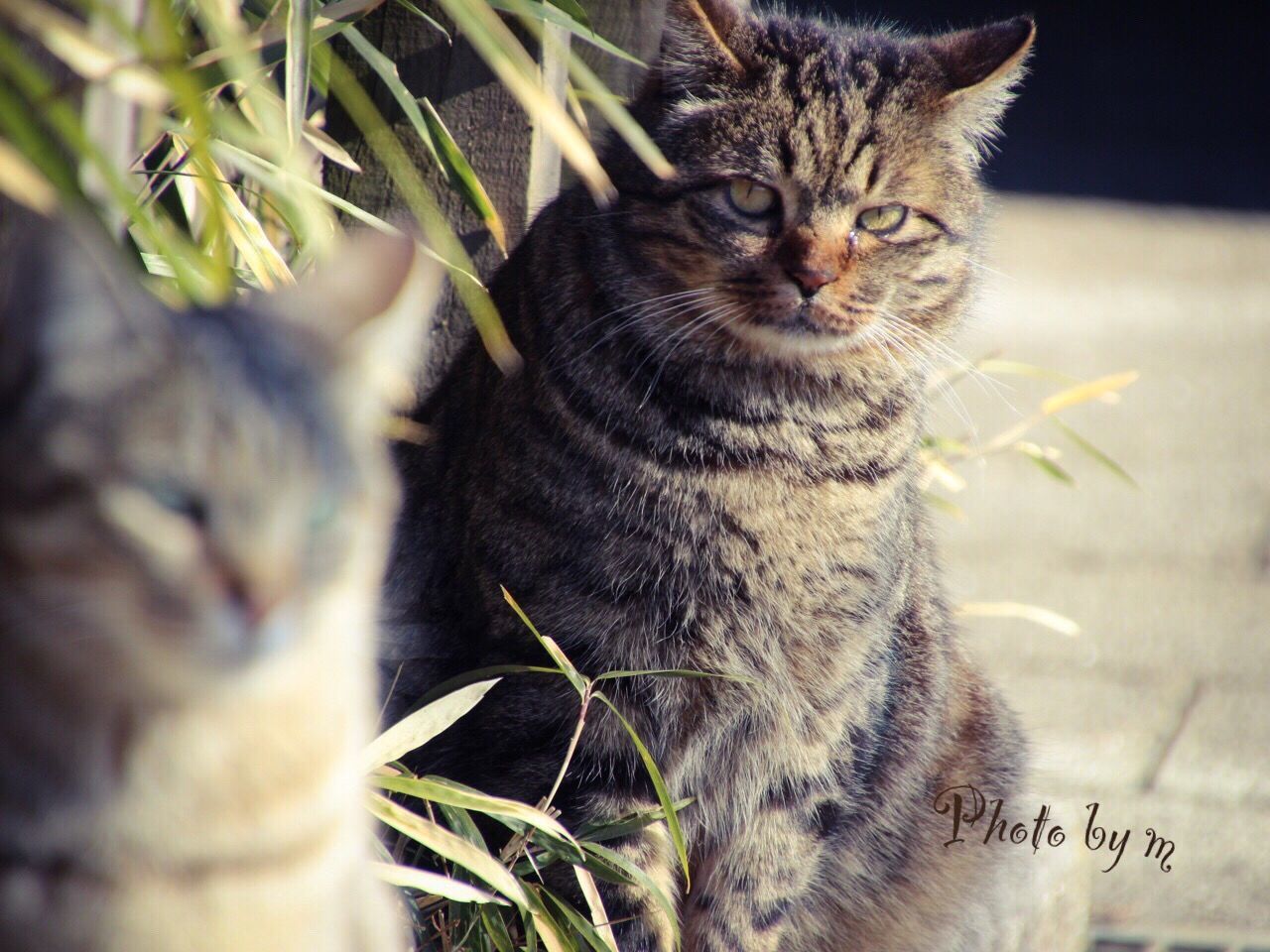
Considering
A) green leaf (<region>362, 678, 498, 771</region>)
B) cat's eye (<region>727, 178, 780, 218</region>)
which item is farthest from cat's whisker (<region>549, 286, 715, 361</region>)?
green leaf (<region>362, 678, 498, 771</region>)

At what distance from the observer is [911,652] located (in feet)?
6.12

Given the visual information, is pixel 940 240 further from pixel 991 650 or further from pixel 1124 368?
→ pixel 1124 368

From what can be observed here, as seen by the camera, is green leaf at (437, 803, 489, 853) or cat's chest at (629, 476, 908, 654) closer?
green leaf at (437, 803, 489, 853)

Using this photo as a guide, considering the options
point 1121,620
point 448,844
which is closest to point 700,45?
point 448,844

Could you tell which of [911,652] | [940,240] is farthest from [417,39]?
[911,652]

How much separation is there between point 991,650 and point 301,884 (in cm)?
287

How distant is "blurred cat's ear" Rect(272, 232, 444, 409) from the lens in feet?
2.35

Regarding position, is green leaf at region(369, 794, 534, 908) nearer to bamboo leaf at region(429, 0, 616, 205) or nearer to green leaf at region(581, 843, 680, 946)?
green leaf at region(581, 843, 680, 946)

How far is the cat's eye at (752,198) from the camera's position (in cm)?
162

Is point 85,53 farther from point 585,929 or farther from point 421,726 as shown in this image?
point 585,929

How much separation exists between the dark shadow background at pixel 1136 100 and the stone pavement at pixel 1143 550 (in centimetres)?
68

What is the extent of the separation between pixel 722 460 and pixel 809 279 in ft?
0.80

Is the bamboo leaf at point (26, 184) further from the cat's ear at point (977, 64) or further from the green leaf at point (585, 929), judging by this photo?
the cat's ear at point (977, 64)

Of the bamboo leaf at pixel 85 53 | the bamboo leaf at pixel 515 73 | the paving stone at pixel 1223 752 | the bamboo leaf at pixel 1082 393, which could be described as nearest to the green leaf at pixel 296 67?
the bamboo leaf at pixel 85 53
